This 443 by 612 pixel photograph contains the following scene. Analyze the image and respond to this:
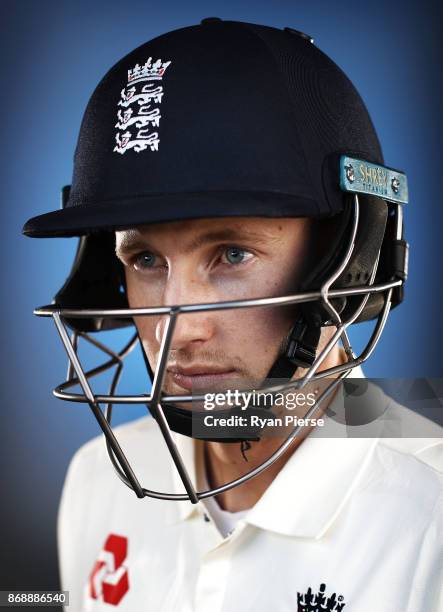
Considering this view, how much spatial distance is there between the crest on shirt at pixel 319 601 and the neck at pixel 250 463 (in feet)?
0.70

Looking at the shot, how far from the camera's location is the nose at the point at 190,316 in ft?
3.59

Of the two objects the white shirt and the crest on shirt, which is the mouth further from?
the crest on shirt

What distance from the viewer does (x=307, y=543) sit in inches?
44.9

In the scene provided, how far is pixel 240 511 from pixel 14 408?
1.05m

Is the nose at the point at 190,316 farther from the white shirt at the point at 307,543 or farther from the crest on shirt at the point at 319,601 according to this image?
the crest on shirt at the point at 319,601

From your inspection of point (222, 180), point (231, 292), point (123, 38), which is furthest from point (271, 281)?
point (123, 38)

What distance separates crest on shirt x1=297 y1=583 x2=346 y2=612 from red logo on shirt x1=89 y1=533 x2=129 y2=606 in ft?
1.19

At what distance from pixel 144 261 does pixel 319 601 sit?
0.55 metres

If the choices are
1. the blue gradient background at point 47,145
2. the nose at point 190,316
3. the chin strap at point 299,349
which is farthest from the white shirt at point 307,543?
the blue gradient background at point 47,145

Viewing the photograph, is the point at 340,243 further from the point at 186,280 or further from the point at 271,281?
the point at 186,280

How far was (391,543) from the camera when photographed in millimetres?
1075

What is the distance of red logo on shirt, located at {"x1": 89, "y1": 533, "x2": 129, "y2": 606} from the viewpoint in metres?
1.36

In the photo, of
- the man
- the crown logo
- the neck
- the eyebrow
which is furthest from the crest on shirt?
the crown logo

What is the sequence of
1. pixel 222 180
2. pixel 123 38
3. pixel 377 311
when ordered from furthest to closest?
pixel 123 38
pixel 377 311
pixel 222 180
